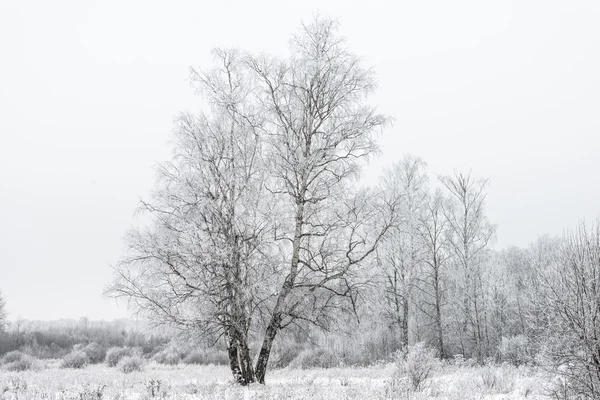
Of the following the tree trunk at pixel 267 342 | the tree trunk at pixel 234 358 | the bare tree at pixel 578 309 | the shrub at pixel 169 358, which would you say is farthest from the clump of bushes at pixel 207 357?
the bare tree at pixel 578 309

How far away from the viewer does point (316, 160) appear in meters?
12.8

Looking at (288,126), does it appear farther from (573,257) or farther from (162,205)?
(573,257)

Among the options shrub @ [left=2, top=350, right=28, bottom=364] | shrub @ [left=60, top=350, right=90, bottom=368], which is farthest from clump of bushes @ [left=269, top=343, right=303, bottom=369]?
shrub @ [left=2, top=350, right=28, bottom=364]

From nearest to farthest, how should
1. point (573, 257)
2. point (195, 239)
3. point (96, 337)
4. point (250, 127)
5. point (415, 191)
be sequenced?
point (573, 257), point (195, 239), point (250, 127), point (415, 191), point (96, 337)

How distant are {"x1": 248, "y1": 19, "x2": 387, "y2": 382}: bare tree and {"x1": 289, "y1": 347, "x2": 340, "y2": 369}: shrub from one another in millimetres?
17080

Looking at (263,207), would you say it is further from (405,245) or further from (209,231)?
(405,245)

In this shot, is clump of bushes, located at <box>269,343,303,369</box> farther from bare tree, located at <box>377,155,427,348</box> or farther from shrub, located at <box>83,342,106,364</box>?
shrub, located at <box>83,342,106,364</box>

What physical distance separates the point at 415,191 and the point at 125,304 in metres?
19.5

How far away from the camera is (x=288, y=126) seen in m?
13.8

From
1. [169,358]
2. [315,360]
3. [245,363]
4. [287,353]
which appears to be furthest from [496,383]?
[169,358]

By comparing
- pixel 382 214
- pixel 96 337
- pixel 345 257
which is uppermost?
pixel 382 214

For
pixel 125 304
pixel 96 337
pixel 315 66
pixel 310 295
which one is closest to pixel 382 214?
pixel 310 295

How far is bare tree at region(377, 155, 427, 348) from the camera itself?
26484 mm

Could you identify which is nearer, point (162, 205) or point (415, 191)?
point (162, 205)
